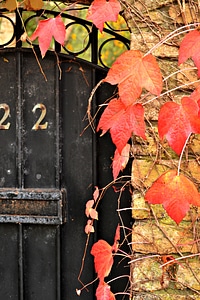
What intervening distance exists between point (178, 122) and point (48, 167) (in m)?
1.07

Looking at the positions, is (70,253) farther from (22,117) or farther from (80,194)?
(22,117)

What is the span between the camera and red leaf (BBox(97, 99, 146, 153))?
1.64 meters

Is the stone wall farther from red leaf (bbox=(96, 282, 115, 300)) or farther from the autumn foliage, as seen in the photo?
the autumn foliage

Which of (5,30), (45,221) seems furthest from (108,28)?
(45,221)

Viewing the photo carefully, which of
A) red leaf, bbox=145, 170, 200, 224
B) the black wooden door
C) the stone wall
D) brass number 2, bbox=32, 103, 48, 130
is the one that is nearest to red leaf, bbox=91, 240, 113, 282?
the stone wall

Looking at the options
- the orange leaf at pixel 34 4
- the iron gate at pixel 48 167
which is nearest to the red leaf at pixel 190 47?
the iron gate at pixel 48 167

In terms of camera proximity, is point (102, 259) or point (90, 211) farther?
point (90, 211)

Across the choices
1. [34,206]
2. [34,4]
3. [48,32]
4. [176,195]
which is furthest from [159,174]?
[34,4]

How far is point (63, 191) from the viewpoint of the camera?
2.44 m

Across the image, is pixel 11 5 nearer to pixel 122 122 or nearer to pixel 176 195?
pixel 122 122

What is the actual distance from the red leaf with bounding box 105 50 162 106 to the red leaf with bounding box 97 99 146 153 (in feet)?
0.33

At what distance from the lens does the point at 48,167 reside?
2459 mm

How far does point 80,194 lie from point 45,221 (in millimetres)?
224

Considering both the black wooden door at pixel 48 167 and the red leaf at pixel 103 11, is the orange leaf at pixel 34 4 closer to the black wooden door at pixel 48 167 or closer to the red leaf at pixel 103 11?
the black wooden door at pixel 48 167
